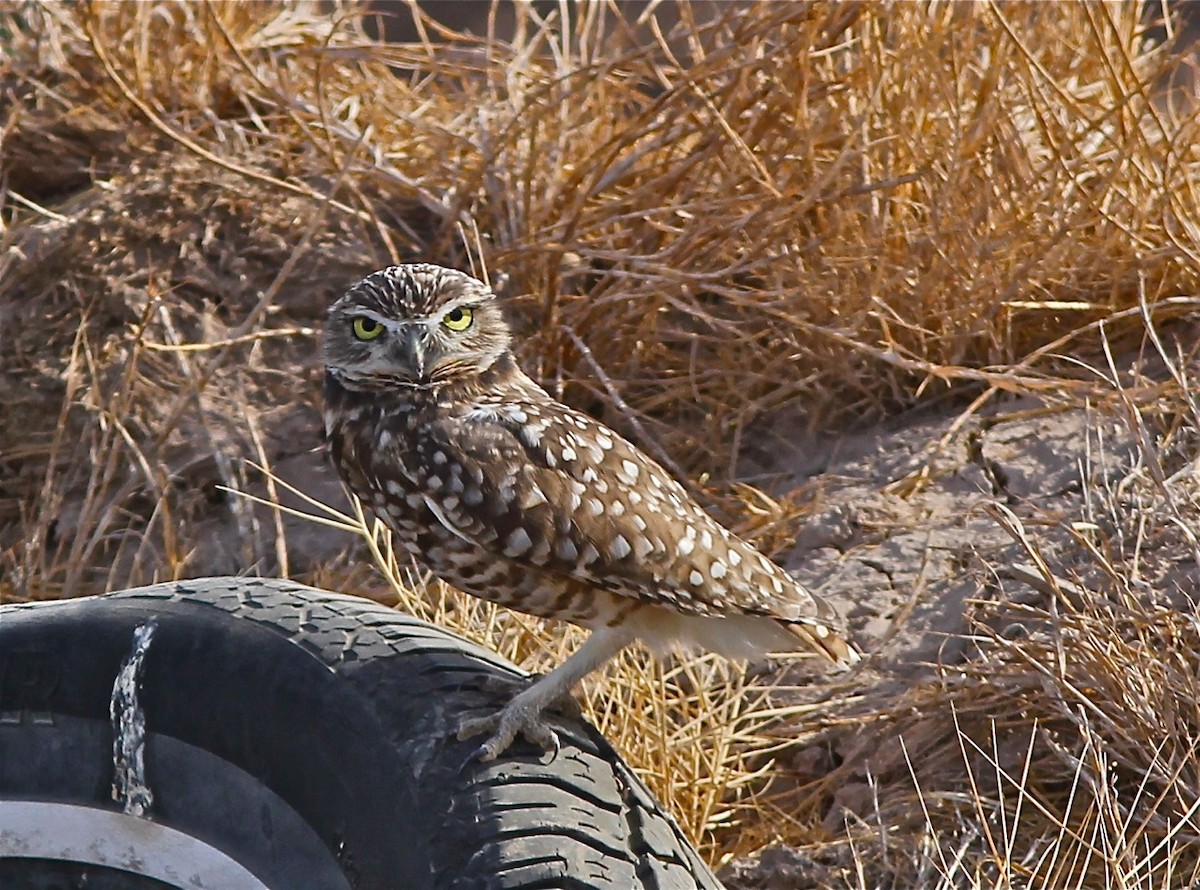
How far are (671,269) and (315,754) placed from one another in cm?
266

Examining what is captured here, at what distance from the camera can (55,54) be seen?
6.27 metres

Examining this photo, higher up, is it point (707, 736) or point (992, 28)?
point (992, 28)

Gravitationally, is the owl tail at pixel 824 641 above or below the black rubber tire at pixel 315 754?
below

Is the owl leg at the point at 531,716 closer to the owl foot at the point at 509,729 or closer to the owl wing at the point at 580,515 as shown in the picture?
the owl foot at the point at 509,729

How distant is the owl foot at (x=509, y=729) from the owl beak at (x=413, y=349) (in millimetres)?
800

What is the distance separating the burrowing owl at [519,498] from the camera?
306 centimetres

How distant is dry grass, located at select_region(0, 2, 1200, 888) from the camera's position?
4.07m

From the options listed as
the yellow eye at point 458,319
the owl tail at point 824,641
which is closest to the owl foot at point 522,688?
the owl tail at point 824,641

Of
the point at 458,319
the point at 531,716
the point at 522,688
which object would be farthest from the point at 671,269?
the point at 531,716

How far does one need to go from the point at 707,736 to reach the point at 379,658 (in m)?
1.23

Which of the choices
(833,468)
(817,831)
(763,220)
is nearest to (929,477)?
(833,468)

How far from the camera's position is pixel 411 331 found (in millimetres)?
3299

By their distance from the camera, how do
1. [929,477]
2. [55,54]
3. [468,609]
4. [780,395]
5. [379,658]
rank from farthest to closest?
[55,54]
[780,395]
[929,477]
[468,609]
[379,658]

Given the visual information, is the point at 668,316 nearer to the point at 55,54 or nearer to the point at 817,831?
the point at 817,831
